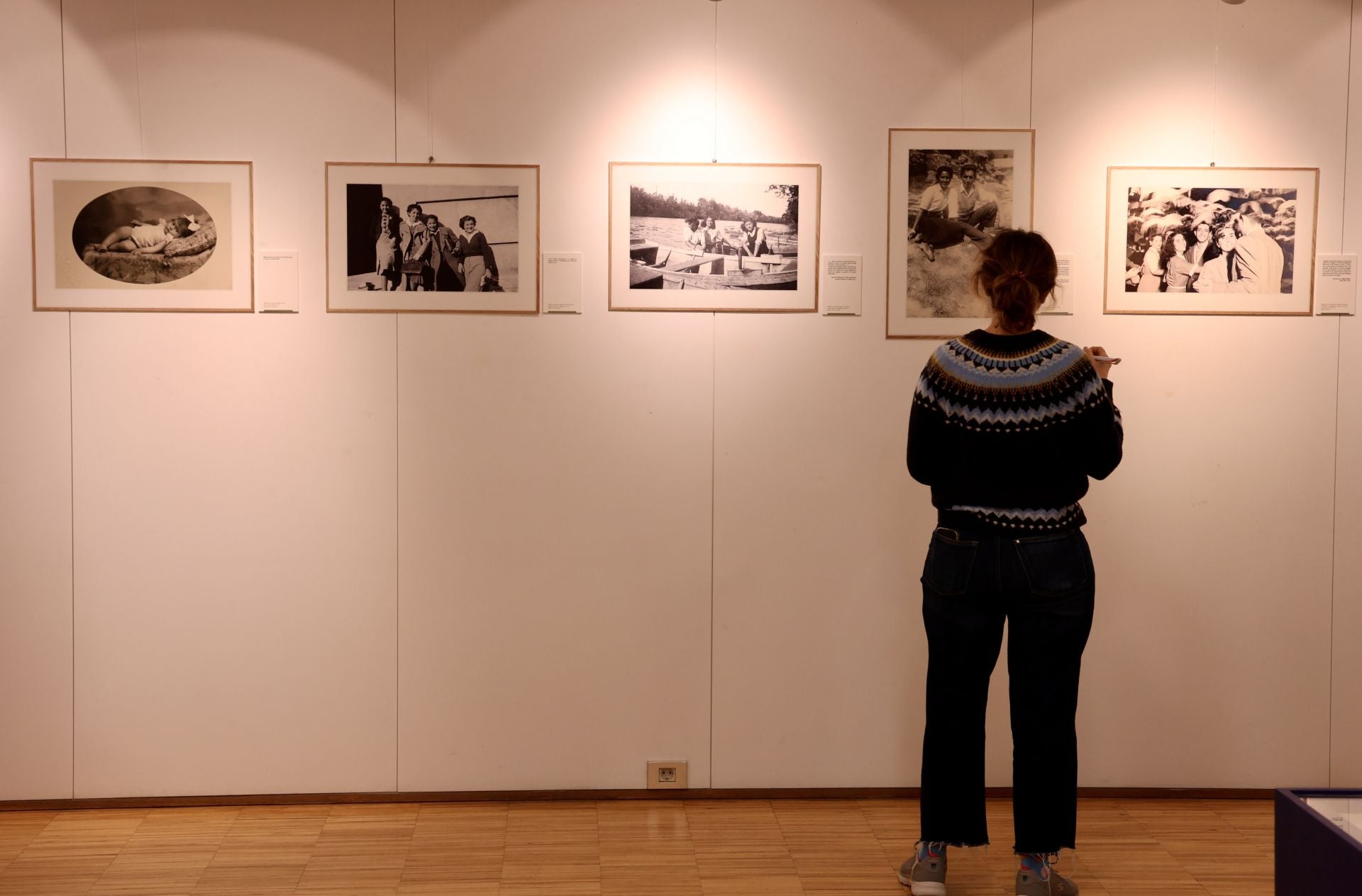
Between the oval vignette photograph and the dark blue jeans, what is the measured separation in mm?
2480

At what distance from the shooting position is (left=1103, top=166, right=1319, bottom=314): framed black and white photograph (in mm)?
3533

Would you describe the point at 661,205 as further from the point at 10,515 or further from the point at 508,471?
the point at 10,515

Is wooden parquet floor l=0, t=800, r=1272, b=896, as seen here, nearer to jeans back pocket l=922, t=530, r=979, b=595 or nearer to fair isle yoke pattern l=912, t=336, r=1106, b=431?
jeans back pocket l=922, t=530, r=979, b=595

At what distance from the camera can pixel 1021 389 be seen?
8.50ft

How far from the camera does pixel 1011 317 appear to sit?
2674mm

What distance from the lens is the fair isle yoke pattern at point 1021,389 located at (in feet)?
8.48

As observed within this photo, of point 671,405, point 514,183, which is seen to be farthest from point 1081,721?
point 514,183

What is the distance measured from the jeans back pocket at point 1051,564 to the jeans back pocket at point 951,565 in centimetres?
12

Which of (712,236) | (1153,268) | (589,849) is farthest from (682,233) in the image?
(589,849)

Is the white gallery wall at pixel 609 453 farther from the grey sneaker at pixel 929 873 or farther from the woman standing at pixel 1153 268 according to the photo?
the grey sneaker at pixel 929 873

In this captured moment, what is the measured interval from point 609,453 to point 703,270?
2.20ft

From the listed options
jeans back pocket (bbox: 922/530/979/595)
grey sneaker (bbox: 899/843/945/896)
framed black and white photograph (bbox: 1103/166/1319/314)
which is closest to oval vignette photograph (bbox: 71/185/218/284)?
jeans back pocket (bbox: 922/530/979/595)

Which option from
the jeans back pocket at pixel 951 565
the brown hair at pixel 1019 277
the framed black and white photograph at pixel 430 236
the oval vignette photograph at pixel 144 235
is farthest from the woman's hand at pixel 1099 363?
the oval vignette photograph at pixel 144 235

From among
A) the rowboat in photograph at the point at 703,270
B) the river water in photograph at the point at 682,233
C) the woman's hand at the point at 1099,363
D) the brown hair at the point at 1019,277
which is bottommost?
the woman's hand at the point at 1099,363
